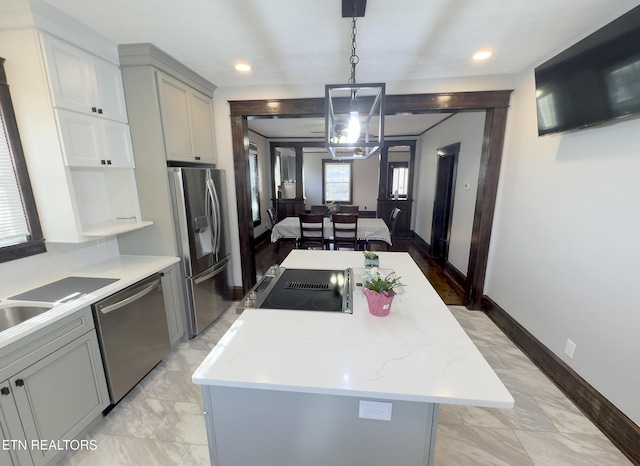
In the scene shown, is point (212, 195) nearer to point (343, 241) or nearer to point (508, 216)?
point (343, 241)

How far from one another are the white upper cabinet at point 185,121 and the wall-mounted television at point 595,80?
3.04 metres

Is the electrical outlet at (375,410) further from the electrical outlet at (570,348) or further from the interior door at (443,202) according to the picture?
the interior door at (443,202)

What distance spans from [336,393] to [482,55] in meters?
2.81

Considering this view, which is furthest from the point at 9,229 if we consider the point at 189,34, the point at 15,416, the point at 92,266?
the point at 189,34

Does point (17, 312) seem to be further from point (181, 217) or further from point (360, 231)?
point (360, 231)

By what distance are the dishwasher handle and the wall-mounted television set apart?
10.7 feet

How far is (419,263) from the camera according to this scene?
4801mm

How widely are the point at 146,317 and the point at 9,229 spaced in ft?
3.29

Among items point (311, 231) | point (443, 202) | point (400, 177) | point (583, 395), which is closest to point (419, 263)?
point (443, 202)

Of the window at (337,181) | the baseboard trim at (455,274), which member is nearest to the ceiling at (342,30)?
the baseboard trim at (455,274)

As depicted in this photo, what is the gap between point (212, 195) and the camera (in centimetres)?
267

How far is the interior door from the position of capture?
171 inches

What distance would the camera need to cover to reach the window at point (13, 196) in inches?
64.6

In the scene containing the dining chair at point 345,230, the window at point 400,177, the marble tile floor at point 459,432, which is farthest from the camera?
the window at point 400,177
